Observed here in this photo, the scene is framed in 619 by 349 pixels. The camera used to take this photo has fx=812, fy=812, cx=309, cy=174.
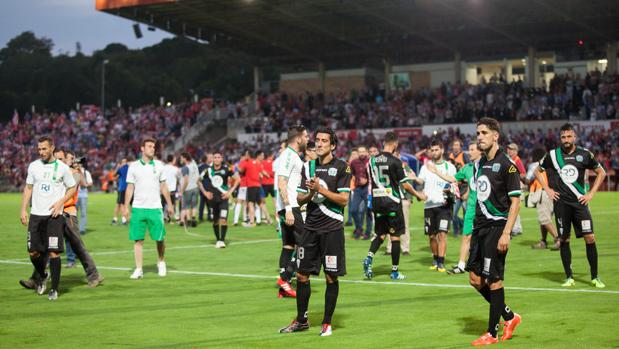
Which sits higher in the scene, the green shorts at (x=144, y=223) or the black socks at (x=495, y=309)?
the green shorts at (x=144, y=223)

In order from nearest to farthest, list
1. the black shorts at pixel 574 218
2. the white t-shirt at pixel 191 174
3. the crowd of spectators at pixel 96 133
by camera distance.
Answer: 1. the black shorts at pixel 574 218
2. the white t-shirt at pixel 191 174
3. the crowd of spectators at pixel 96 133

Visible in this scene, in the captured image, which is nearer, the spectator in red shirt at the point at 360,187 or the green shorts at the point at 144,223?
the green shorts at the point at 144,223

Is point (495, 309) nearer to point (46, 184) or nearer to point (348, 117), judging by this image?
point (46, 184)

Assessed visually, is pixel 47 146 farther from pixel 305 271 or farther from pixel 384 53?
pixel 384 53

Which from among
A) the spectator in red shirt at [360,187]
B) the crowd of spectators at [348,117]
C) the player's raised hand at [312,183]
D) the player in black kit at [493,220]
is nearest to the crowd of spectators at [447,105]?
the crowd of spectators at [348,117]

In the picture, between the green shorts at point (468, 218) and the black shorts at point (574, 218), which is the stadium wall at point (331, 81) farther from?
the black shorts at point (574, 218)

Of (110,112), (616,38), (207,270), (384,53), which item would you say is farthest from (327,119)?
(207,270)

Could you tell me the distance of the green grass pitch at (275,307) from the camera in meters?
8.42

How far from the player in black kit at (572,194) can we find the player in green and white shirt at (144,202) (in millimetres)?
6203

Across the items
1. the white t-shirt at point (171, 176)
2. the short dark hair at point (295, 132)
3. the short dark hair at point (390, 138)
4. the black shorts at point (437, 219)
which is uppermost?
the short dark hair at point (295, 132)

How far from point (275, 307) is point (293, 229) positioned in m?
1.67

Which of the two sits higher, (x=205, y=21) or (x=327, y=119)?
(x=205, y=21)

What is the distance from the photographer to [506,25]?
47719 mm

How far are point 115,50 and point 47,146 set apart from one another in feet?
448
